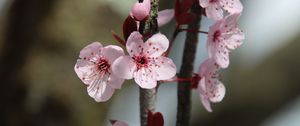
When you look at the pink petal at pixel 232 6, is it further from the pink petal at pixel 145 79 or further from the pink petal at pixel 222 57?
the pink petal at pixel 145 79

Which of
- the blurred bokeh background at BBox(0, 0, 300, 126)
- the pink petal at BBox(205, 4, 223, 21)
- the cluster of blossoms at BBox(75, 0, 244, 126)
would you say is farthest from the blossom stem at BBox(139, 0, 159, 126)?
the blurred bokeh background at BBox(0, 0, 300, 126)

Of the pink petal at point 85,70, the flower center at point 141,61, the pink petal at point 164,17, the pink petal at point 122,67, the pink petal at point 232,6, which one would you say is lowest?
the pink petal at point 85,70

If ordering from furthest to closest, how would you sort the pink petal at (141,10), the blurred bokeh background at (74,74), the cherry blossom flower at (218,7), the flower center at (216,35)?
1. the blurred bokeh background at (74,74)
2. the flower center at (216,35)
3. the cherry blossom flower at (218,7)
4. the pink petal at (141,10)

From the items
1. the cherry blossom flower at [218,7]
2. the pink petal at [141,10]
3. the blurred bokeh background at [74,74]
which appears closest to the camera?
the pink petal at [141,10]

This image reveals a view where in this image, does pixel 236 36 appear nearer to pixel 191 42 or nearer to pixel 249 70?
pixel 191 42

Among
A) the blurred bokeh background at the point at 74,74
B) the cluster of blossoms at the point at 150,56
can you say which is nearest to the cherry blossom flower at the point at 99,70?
the cluster of blossoms at the point at 150,56

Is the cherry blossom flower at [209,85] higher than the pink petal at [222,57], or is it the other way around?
the pink petal at [222,57]

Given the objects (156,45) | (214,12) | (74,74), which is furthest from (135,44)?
(74,74)
